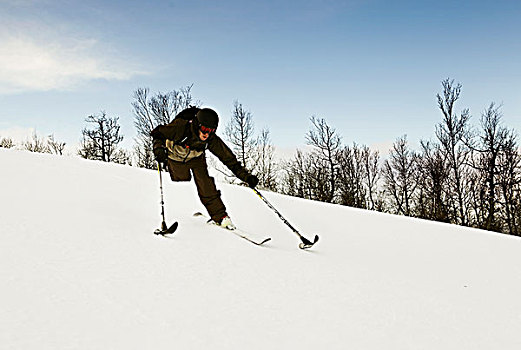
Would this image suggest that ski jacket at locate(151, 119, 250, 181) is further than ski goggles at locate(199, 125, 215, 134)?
Yes

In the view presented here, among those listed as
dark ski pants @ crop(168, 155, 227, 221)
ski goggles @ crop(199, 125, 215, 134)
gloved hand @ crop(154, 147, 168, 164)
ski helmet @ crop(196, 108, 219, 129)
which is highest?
ski helmet @ crop(196, 108, 219, 129)

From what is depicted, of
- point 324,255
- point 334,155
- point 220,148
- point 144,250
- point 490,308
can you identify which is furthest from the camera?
point 334,155

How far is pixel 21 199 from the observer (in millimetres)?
3607

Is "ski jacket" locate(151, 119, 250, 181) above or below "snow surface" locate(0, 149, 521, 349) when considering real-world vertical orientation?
above

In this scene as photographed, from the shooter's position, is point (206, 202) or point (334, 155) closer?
point (206, 202)

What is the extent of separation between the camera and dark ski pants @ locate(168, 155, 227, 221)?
157 inches

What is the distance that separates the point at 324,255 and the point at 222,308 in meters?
1.59

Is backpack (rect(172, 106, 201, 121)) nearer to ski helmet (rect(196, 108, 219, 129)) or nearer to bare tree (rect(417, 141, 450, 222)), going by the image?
ski helmet (rect(196, 108, 219, 129))

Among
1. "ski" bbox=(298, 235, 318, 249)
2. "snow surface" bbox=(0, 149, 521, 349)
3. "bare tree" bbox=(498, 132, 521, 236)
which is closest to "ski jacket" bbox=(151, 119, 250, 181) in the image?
"snow surface" bbox=(0, 149, 521, 349)

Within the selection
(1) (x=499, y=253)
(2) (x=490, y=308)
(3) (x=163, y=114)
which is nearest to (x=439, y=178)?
(3) (x=163, y=114)

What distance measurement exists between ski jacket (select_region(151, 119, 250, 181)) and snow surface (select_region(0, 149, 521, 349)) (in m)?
0.71

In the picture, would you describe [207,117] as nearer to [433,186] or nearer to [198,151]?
[198,151]

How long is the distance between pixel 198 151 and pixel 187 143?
0.17 metres

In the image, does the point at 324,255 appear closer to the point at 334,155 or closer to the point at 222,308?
the point at 222,308
